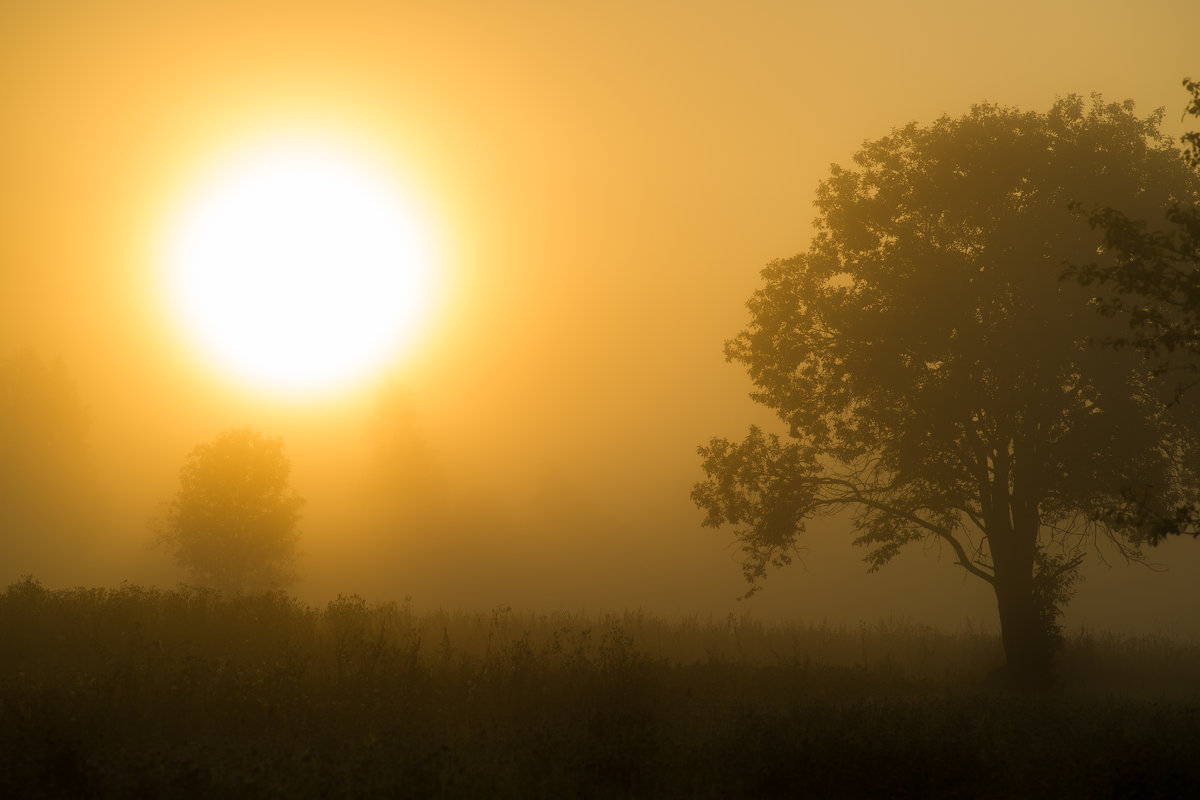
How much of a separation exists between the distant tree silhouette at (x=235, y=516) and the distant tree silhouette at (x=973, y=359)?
31437mm

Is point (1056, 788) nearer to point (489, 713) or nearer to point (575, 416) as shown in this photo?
point (489, 713)

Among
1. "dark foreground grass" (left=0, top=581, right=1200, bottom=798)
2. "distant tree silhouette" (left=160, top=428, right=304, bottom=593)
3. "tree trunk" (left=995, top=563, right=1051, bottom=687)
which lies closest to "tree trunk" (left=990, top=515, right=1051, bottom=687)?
"tree trunk" (left=995, top=563, right=1051, bottom=687)

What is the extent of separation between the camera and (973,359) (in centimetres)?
2067

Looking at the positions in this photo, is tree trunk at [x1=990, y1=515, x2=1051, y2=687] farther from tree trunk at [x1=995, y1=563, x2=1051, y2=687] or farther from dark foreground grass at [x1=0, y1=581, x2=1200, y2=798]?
dark foreground grass at [x1=0, y1=581, x2=1200, y2=798]

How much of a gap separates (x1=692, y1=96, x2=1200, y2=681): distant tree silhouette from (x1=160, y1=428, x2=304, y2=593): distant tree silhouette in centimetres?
3144

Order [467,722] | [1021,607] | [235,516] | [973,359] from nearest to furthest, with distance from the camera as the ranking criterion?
[467,722], [973,359], [1021,607], [235,516]

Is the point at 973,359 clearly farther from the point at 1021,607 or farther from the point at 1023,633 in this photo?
the point at 1023,633

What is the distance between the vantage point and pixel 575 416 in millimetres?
135250

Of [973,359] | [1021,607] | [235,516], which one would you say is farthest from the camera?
[235,516]

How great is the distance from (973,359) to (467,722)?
588 inches

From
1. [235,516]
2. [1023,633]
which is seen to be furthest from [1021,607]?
[235,516]

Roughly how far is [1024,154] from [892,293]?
4868 millimetres

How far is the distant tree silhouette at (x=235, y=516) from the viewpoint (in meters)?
44.8

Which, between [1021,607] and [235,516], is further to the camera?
[235,516]
